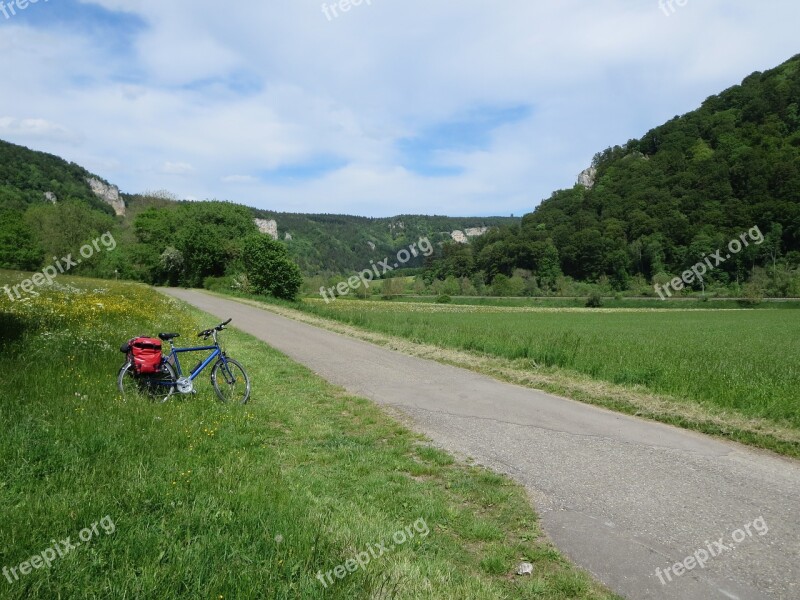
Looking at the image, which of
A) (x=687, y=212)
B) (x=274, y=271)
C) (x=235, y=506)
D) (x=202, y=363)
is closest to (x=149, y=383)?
(x=202, y=363)

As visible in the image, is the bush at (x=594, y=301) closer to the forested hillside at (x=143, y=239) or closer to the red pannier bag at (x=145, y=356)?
the forested hillside at (x=143, y=239)

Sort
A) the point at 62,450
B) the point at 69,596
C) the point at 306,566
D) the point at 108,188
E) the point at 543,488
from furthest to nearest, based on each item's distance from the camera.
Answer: the point at 108,188 → the point at 543,488 → the point at 62,450 → the point at 306,566 → the point at 69,596

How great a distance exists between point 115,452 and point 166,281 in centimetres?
7184

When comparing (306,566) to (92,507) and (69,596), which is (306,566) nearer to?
(69,596)

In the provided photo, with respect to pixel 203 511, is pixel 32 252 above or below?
above

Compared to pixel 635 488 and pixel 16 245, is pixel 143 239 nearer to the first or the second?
pixel 16 245

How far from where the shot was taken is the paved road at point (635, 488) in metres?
3.61

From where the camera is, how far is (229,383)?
324 inches

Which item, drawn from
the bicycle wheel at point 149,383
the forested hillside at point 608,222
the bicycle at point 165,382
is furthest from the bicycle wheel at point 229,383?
the forested hillside at point 608,222

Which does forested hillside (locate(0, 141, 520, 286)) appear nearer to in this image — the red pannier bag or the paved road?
the red pannier bag

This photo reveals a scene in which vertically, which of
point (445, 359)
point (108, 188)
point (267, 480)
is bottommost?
point (445, 359)

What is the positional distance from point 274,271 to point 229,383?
38534 mm

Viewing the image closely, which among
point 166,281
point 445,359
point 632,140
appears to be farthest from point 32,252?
point 632,140

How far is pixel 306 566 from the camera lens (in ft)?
9.87
